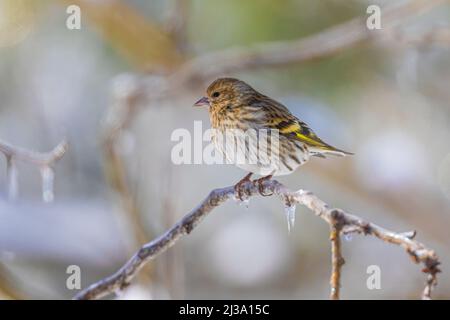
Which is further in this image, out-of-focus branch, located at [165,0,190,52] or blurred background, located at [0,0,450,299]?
blurred background, located at [0,0,450,299]

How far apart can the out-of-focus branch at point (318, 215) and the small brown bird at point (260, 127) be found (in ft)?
2.07

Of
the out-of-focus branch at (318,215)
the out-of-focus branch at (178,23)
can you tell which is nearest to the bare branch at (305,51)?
the out-of-focus branch at (178,23)

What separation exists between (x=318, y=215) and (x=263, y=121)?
1783mm

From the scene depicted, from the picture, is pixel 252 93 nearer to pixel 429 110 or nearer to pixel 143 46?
pixel 143 46

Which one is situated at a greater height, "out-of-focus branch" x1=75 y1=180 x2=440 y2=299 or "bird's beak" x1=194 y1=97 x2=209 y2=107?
"bird's beak" x1=194 y1=97 x2=209 y2=107

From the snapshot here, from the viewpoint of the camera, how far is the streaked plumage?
3252mm

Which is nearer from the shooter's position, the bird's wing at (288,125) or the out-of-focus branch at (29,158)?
the out-of-focus branch at (29,158)

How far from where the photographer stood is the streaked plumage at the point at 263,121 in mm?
3252

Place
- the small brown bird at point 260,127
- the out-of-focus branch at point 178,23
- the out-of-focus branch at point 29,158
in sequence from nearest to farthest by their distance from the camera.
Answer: the out-of-focus branch at point 29,158 → the small brown bird at point 260,127 → the out-of-focus branch at point 178,23

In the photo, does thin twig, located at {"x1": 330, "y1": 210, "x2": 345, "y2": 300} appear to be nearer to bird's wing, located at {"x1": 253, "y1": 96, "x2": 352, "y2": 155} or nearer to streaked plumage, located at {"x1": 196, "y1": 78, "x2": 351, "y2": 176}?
streaked plumage, located at {"x1": 196, "y1": 78, "x2": 351, "y2": 176}

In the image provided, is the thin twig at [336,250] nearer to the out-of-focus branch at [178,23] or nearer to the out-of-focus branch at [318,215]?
the out-of-focus branch at [318,215]

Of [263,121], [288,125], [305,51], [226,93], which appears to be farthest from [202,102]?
[305,51]

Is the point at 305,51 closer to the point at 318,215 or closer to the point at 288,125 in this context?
the point at 288,125

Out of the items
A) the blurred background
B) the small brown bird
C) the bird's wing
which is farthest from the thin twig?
the blurred background
